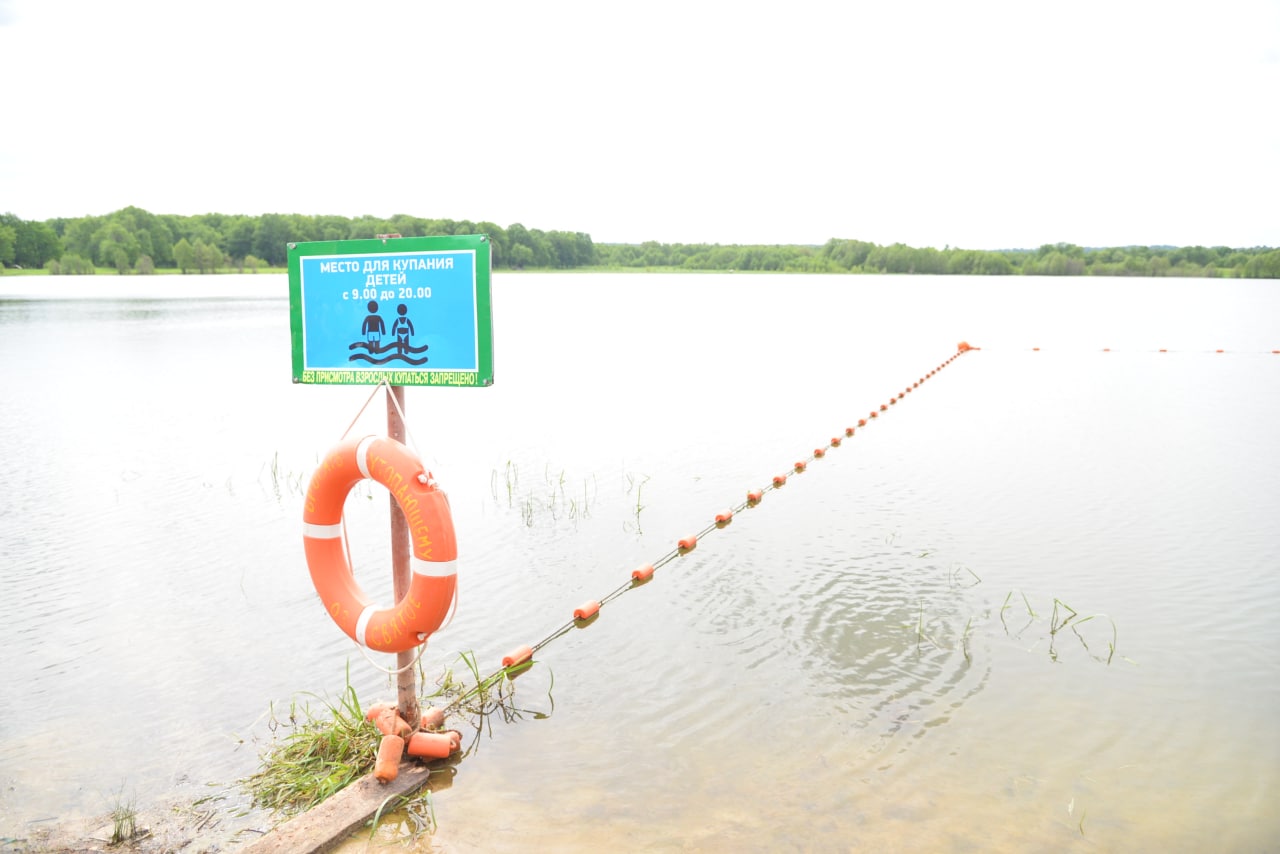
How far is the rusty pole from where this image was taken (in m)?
3.68

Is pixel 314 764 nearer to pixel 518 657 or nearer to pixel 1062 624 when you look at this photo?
pixel 518 657

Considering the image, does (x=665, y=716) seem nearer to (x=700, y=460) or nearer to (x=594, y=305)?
(x=700, y=460)

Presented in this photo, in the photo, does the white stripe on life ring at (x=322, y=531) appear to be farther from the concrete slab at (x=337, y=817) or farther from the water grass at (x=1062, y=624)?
the water grass at (x=1062, y=624)

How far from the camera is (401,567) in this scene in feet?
12.3

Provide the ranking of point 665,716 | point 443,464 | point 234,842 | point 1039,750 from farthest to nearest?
point 443,464 < point 665,716 < point 1039,750 < point 234,842

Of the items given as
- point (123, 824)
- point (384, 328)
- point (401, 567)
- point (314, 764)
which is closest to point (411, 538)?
point (401, 567)

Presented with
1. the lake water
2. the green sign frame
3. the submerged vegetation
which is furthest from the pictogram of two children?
the lake water

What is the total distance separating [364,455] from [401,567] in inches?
19.4

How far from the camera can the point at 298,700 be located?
178 inches

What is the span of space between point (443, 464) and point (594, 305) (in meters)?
38.2

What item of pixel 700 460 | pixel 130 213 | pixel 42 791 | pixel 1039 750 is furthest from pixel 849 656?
pixel 130 213

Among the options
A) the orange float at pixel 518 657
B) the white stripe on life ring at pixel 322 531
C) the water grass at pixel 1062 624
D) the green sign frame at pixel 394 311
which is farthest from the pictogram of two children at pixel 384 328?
the water grass at pixel 1062 624

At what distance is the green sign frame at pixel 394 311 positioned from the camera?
3.51 meters

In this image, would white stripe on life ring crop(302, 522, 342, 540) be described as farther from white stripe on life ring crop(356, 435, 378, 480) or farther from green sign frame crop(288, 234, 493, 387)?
green sign frame crop(288, 234, 493, 387)
